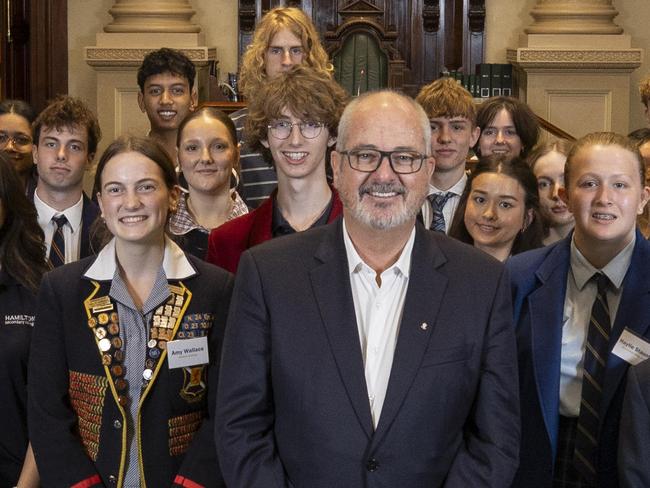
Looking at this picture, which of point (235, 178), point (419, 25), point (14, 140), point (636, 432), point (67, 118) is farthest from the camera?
point (419, 25)

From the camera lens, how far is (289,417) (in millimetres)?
2625

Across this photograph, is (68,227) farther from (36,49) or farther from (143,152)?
(36,49)

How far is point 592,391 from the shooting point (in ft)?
9.90

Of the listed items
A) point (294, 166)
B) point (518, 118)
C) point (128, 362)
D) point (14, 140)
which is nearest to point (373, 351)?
point (128, 362)

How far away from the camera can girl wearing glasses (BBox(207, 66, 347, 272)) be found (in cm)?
343

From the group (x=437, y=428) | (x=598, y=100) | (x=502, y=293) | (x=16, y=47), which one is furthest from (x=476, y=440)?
(x=16, y=47)

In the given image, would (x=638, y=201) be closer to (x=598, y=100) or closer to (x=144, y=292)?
(x=144, y=292)

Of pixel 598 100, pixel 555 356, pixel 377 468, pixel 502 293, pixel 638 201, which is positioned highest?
pixel 598 100

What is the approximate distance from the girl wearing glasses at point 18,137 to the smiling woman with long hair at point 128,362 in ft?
5.62

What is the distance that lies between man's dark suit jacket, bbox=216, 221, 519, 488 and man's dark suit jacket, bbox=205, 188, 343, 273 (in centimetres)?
74

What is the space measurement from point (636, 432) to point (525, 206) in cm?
135

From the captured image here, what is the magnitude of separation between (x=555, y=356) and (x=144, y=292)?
1121 mm

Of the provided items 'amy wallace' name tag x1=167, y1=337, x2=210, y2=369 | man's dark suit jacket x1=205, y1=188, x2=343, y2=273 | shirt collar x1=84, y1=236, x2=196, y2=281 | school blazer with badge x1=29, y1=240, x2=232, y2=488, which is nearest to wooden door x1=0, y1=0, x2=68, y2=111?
man's dark suit jacket x1=205, y1=188, x2=343, y2=273

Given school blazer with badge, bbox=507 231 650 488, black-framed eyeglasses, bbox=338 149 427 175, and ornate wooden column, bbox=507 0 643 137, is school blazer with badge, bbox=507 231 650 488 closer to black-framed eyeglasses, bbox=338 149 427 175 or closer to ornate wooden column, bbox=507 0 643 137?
black-framed eyeglasses, bbox=338 149 427 175
